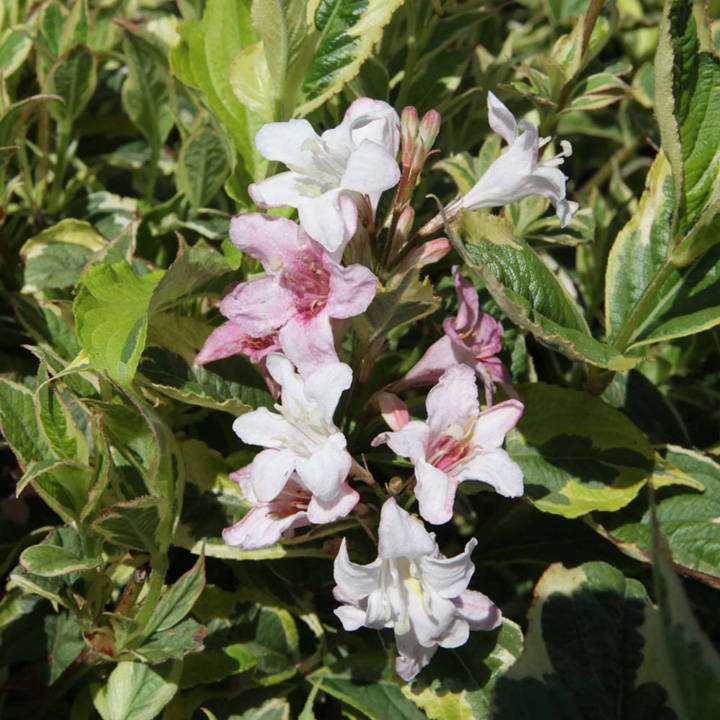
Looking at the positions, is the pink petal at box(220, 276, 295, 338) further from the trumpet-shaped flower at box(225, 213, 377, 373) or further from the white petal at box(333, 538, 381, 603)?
the white petal at box(333, 538, 381, 603)

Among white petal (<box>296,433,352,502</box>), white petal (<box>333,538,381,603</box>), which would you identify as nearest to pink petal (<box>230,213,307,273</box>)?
white petal (<box>296,433,352,502</box>)

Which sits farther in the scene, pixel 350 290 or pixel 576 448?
pixel 576 448

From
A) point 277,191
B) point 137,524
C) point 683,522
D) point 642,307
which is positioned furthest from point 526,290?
point 137,524

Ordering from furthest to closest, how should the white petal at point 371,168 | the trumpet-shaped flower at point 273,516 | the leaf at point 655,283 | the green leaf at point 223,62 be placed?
the green leaf at point 223,62
the leaf at point 655,283
the trumpet-shaped flower at point 273,516
the white petal at point 371,168

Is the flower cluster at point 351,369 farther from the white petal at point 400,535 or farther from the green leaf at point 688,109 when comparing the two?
the green leaf at point 688,109

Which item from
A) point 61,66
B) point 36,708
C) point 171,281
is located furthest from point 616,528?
point 61,66

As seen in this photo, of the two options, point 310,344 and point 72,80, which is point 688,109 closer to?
point 310,344

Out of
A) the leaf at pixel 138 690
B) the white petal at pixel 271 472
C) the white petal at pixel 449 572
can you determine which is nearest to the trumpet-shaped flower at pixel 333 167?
the white petal at pixel 271 472
